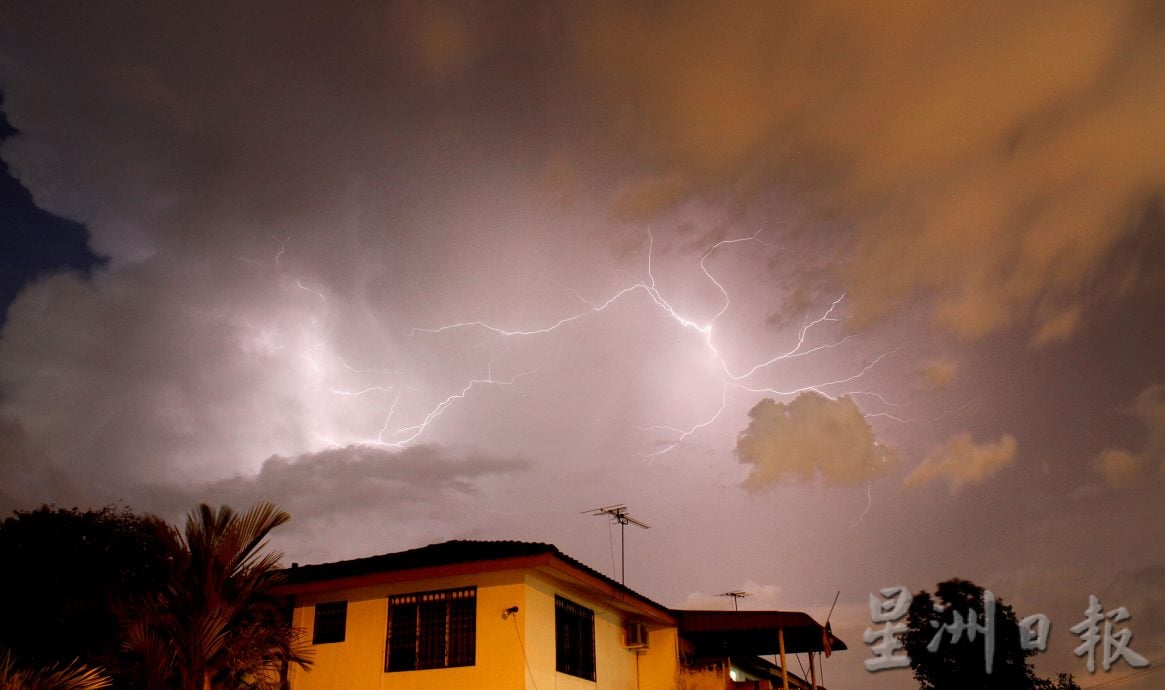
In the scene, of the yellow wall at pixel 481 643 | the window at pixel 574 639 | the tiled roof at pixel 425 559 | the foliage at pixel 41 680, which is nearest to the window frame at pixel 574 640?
the window at pixel 574 639

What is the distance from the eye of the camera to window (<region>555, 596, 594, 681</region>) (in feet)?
45.7

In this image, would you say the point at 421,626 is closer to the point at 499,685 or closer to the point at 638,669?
the point at 499,685

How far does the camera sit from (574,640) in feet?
48.1

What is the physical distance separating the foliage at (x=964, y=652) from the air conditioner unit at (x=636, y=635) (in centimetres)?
A: 1687

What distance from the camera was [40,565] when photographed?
17.2 m

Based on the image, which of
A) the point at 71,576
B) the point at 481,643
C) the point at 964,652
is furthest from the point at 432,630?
the point at 964,652

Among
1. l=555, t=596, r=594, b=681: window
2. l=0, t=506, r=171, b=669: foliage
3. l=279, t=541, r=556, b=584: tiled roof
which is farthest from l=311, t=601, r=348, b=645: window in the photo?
l=555, t=596, r=594, b=681: window

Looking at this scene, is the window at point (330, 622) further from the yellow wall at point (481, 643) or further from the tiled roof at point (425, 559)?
the tiled roof at point (425, 559)

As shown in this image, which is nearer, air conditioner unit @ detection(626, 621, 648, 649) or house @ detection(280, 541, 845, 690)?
house @ detection(280, 541, 845, 690)

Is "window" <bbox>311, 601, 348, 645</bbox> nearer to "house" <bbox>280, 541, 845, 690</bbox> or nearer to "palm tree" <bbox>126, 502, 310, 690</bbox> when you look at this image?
"house" <bbox>280, 541, 845, 690</bbox>

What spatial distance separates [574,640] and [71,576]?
1052 centimetres

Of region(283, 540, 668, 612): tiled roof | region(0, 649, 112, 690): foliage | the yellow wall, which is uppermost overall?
region(283, 540, 668, 612): tiled roof

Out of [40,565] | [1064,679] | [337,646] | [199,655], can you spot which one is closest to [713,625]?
[337,646]

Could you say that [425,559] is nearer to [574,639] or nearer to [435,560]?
[435,560]
